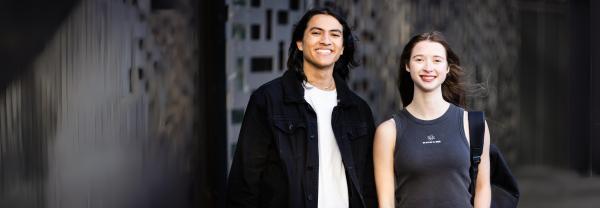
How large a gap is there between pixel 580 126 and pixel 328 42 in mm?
4472

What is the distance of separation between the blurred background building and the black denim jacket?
1.04 metres

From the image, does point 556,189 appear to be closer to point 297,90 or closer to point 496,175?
point 496,175

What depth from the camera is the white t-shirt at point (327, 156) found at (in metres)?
3.96

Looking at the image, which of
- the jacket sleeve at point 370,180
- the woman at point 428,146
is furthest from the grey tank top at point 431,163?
the jacket sleeve at point 370,180

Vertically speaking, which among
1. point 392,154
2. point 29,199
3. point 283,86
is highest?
point 283,86

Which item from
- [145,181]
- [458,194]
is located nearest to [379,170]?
[458,194]

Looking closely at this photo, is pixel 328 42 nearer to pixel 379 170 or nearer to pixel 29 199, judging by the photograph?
pixel 379 170

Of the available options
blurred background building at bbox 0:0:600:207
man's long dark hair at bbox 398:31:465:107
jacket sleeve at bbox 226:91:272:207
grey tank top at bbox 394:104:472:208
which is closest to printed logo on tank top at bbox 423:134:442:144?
grey tank top at bbox 394:104:472:208

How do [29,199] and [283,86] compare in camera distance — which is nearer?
[283,86]

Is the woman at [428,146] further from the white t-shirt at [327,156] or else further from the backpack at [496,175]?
the white t-shirt at [327,156]

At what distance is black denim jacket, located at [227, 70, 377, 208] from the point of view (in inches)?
156

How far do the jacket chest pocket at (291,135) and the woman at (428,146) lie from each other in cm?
34

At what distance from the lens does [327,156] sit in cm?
402

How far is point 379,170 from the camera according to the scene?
13.1 ft
